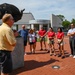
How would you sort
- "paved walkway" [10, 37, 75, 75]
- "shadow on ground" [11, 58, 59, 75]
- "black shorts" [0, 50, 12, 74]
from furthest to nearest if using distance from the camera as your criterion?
"shadow on ground" [11, 58, 59, 75] → "paved walkway" [10, 37, 75, 75] → "black shorts" [0, 50, 12, 74]

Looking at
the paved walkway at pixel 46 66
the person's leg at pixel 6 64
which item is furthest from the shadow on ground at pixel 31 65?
the person's leg at pixel 6 64

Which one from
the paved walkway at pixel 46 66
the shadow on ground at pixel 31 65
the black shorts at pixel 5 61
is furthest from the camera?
the shadow on ground at pixel 31 65

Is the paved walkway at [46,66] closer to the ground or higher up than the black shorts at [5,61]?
closer to the ground

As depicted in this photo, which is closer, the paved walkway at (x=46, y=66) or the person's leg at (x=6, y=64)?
the person's leg at (x=6, y=64)

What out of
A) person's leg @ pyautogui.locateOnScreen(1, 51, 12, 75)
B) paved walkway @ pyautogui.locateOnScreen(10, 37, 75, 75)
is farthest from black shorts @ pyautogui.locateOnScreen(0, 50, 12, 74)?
paved walkway @ pyautogui.locateOnScreen(10, 37, 75, 75)

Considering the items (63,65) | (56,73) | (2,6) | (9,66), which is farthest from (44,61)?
(9,66)

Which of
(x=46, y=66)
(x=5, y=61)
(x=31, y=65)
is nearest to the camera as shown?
(x=5, y=61)

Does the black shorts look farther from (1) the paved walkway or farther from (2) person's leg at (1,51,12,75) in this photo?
(1) the paved walkway

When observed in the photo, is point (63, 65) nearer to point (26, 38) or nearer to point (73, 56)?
point (73, 56)

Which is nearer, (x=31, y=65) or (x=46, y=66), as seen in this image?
(x=46, y=66)

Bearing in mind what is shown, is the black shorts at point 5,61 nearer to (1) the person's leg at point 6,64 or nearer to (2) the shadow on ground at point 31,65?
(1) the person's leg at point 6,64

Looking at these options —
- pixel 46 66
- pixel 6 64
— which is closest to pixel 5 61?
pixel 6 64

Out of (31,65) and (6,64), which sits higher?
(6,64)

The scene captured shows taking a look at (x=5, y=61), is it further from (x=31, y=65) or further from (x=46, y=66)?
(x=31, y=65)
